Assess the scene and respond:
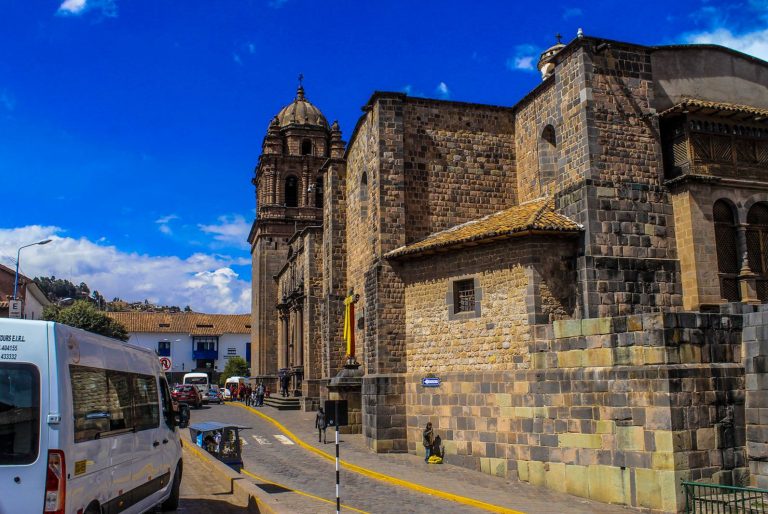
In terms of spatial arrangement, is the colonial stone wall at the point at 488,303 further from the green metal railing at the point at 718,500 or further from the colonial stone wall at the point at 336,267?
the colonial stone wall at the point at 336,267

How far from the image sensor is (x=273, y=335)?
49031mm

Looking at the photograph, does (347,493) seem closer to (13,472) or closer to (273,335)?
(13,472)

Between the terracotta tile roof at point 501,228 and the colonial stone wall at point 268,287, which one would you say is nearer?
the terracotta tile roof at point 501,228

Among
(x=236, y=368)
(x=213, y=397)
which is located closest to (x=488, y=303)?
(x=213, y=397)

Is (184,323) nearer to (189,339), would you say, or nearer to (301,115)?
(189,339)

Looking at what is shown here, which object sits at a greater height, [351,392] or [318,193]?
[318,193]

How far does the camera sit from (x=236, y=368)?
7081cm

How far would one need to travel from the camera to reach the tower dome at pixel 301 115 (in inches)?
2005

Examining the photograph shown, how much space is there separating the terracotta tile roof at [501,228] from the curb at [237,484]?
7.84 m

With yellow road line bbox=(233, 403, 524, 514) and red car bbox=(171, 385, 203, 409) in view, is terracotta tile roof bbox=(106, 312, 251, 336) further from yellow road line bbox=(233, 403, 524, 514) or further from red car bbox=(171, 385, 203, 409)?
yellow road line bbox=(233, 403, 524, 514)

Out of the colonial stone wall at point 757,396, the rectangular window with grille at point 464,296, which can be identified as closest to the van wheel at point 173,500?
the rectangular window with grille at point 464,296

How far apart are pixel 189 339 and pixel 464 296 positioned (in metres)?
64.5

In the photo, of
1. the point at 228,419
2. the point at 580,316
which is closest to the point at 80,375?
the point at 580,316

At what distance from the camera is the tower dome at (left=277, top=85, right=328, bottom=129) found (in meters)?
50.9
